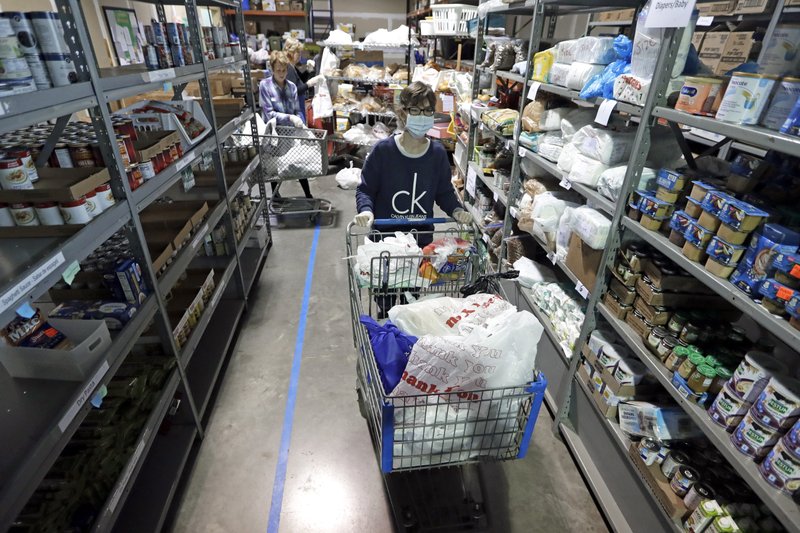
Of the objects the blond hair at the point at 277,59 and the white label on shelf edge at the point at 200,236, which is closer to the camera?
the white label on shelf edge at the point at 200,236

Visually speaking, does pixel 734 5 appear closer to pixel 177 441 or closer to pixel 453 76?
pixel 453 76

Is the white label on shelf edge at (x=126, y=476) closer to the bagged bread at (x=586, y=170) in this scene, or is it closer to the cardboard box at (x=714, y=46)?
the bagged bread at (x=586, y=170)

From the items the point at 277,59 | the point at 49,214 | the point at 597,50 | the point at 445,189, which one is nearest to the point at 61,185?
the point at 49,214

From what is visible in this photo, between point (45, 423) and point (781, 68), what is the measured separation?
266 cm

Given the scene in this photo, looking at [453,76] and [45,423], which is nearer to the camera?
[45,423]

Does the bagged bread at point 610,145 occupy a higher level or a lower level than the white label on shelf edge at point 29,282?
higher

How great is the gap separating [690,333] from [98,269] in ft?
8.17

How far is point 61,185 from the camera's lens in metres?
1.41

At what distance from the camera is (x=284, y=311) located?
3.46 m

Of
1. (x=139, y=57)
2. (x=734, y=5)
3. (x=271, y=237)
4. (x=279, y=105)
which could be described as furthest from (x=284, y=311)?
(x=734, y=5)

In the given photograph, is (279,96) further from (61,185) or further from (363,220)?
(61,185)

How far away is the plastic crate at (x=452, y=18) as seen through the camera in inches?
197

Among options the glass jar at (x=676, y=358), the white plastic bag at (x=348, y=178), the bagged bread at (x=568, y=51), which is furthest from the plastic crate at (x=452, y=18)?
the glass jar at (x=676, y=358)

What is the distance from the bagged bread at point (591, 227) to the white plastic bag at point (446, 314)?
0.73 metres
